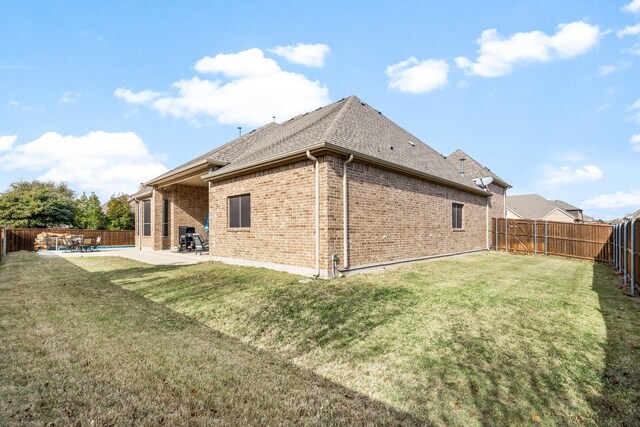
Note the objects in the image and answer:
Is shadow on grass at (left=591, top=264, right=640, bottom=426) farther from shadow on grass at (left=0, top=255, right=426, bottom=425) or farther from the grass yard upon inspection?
shadow on grass at (left=0, top=255, right=426, bottom=425)

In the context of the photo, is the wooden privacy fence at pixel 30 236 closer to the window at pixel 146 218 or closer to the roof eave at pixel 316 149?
the window at pixel 146 218

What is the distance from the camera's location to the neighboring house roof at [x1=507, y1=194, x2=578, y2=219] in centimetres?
4275

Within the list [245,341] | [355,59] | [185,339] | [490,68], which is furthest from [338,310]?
[490,68]

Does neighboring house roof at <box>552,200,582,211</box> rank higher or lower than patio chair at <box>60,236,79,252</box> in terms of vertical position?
higher

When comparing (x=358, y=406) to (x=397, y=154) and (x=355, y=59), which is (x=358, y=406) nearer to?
(x=397, y=154)

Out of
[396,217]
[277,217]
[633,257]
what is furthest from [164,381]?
[633,257]

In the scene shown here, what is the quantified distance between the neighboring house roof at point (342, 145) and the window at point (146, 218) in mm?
4214

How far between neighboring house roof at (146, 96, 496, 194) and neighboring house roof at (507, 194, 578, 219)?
34.5m

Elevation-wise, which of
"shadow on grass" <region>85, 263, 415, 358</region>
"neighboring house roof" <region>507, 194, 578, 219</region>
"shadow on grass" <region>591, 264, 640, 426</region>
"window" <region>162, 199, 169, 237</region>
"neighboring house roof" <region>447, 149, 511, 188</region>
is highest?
"neighboring house roof" <region>447, 149, 511, 188</region>

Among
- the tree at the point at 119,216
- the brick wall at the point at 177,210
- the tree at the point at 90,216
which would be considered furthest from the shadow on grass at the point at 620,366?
the tree at the point at 90,216

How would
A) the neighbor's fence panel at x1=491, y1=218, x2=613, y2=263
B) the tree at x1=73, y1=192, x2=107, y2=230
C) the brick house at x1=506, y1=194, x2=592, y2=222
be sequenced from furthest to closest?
the brick house at x1=506, y1=194, x2=592, y2=222, the tree at x1=73, y1=192, x2=107, y2=230, the neighbor's fence panel at x1=491, y1=218, x2=613, y2=263

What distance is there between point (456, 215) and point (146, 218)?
59.1 feet

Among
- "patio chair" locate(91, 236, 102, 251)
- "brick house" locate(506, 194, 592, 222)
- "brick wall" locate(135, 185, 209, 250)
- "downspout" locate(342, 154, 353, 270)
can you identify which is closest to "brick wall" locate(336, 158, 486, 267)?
"downspout" locate(342, 154, 353, 270)

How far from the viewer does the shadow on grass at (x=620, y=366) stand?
2.79m
